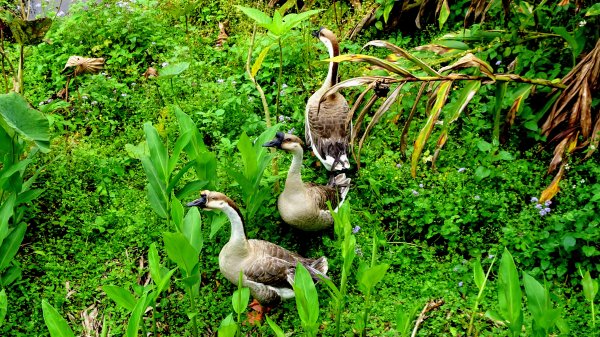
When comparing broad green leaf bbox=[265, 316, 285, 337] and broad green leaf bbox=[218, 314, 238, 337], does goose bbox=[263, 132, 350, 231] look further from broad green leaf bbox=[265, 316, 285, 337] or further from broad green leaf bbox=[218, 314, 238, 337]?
broad green leaf bbox=[218, 314, 238, 337]

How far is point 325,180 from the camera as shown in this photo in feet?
16.8

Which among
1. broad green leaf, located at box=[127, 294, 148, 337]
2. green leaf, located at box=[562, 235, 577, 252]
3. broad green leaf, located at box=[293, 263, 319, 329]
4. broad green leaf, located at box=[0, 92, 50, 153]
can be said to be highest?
broad green leaf, located at box=[0, 92, 50, 153]

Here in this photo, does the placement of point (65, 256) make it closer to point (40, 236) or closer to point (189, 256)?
point (40, 236)

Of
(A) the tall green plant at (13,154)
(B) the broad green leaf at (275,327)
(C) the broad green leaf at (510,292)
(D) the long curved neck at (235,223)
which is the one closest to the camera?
(C) the broad green leaf at (510,292)

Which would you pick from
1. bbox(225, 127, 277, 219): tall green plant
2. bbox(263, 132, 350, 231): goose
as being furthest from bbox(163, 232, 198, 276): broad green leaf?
bbox(263, 132, 350, 231): goose

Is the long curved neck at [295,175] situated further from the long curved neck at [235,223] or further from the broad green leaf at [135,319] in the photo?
the broad green leaf at [135,319]

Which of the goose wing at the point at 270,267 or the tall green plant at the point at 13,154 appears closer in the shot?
the tall green plant at the point at 13,154

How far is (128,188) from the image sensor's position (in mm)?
4957

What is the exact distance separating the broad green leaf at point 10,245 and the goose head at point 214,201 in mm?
1023

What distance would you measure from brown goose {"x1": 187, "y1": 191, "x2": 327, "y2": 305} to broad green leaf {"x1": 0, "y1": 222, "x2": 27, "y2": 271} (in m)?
1.03

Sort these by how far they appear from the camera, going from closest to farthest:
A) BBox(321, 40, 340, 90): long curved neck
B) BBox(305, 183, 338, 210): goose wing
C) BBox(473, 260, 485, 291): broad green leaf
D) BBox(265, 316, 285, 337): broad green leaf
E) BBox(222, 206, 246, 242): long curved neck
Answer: BBox(265, 316, 285, 337): broad green leaf → BBox(473, 260, 485, 291): broad green leaf → BBox(222, 206, 246, 242): long curved neck → BBox(305, 183, 338, 210): goose wing → BBox(321, 40, 340, 90): long curved neck

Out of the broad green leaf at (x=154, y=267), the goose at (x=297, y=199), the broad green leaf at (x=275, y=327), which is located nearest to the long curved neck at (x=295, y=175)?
the goose at (x=297, y=199)

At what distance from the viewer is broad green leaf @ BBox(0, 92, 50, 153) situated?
12.9ft

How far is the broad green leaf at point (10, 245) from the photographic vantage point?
155 inches
